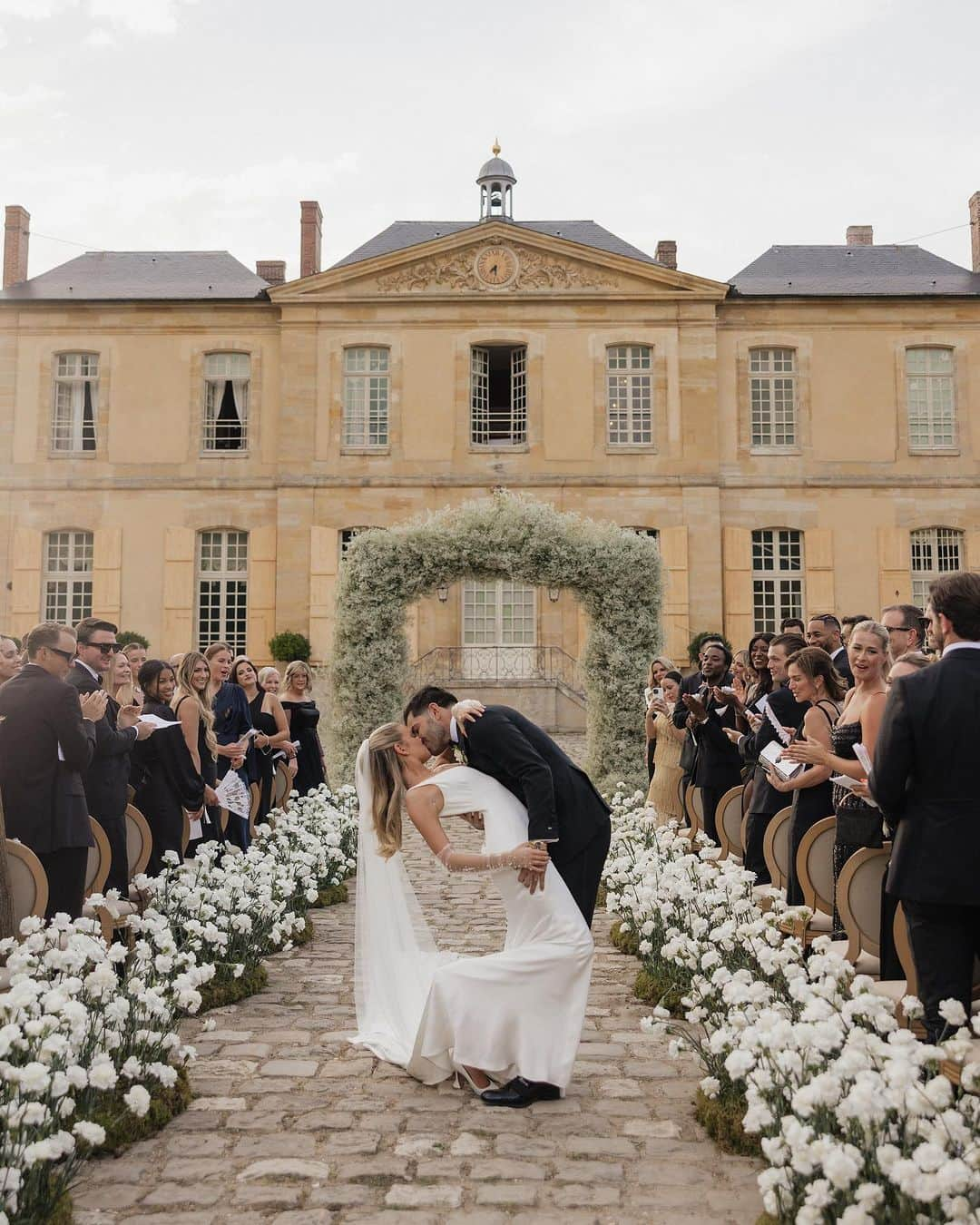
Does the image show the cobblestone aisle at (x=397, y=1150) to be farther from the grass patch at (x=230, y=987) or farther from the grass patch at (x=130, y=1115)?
the grass patch at (x=230, y=987)

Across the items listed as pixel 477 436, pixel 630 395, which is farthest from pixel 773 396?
pixel 477 436

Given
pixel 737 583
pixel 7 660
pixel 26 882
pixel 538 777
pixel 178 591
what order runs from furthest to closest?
Answer: pixel 178 591, pixel 737 583, pixel 7 660, pixel 26 882, pixel 538 777

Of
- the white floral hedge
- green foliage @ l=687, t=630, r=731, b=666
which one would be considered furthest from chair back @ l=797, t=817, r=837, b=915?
green foliage @ l=687, t=630, r=731, b=666

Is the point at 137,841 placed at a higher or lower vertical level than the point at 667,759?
lower

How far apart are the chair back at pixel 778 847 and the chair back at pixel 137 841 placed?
120 inches

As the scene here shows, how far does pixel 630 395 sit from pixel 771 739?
1799 centimetres

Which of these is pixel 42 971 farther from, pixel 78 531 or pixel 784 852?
pixel 78 531

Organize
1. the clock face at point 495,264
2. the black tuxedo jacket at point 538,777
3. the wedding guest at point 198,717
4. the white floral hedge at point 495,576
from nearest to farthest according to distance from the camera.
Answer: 1. the black tuxedo jacket at point 538,777
2. the wedding guest at point 198,717
3. the white floral hedge at point 495,576
4. the clock face at point 495,264

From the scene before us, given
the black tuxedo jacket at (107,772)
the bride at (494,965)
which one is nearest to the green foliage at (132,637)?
the black tuxedo jacket at (107,772)

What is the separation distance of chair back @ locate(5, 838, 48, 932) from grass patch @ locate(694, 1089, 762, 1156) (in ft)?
8.11

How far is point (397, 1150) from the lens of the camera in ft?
11.8

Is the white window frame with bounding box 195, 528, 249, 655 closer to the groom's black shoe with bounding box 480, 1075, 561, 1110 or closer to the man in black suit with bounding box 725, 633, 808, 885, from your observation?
the man in black suit with bounding box 725, 633, 808, 885

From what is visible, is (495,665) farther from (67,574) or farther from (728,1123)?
(728,1123)

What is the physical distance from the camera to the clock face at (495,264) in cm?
2355
